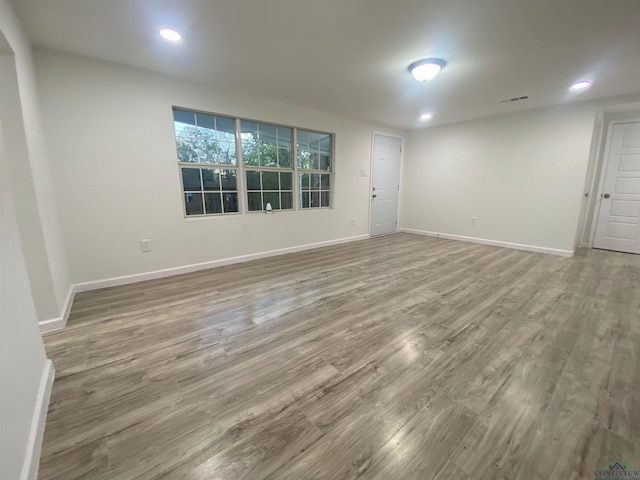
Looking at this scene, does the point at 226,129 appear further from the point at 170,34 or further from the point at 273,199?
the point at 170,34

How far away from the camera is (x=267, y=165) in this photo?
4109 millimetres

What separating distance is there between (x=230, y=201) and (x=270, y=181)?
0.73 m

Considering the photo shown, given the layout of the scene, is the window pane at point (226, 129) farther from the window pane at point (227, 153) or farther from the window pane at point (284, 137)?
the window pane at point (284, 137)

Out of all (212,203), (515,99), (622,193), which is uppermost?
(515,99)

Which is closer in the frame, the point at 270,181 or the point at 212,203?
the point at 212,203

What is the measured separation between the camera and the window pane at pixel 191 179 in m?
3.41

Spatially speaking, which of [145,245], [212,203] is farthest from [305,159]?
[145,245]

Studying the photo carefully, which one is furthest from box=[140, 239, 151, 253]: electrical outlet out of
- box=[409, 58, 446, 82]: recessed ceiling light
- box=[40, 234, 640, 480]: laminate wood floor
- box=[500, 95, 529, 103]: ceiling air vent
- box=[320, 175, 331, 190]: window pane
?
box=[500, 95, 529, 103]: ceiling air vent

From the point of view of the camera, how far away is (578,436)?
1.24m

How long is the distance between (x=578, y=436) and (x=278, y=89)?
4120 mm

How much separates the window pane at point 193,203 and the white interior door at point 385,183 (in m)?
3.52

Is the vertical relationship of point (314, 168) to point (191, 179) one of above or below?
above

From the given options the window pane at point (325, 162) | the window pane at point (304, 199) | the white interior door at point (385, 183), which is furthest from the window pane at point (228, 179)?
the white interior door at point (385, 183)

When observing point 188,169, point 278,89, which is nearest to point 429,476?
point 188,169
